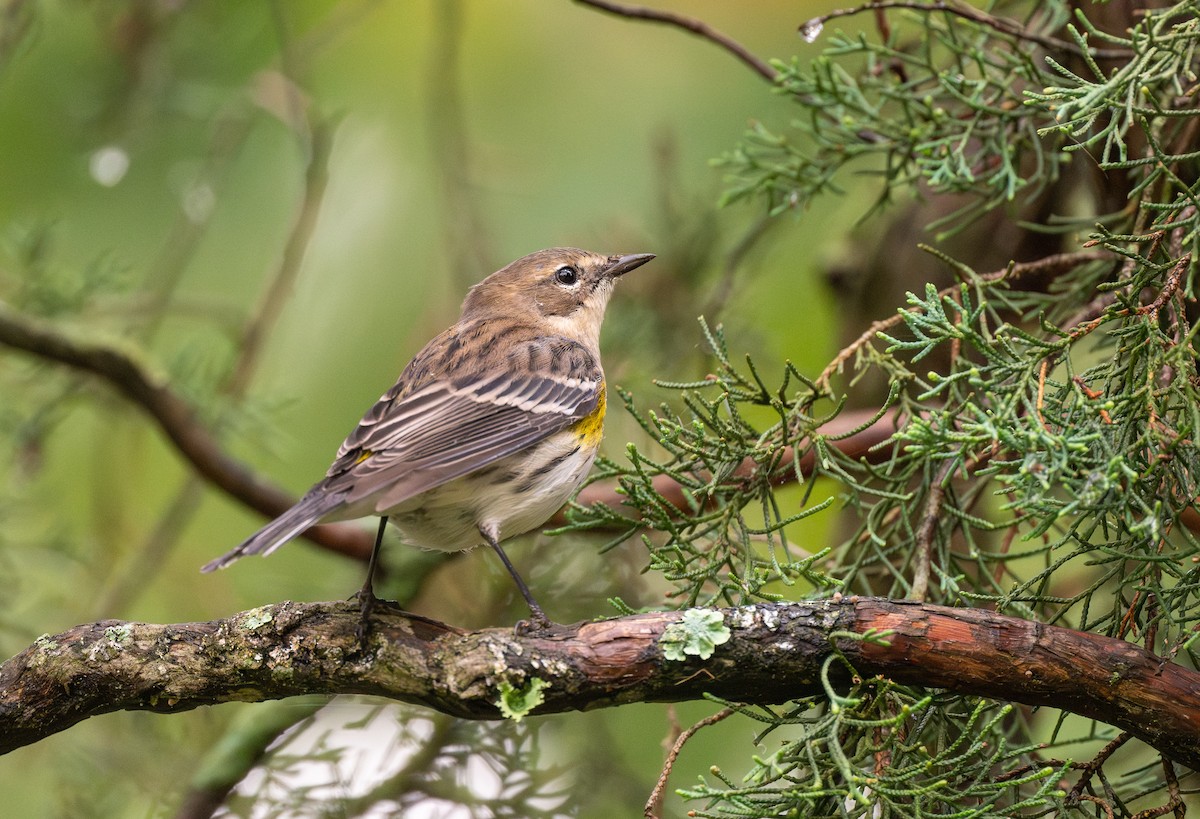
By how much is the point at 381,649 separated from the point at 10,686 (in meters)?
0.78

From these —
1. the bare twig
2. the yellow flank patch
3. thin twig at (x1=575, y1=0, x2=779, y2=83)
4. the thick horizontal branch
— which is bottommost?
the thick horizontal branch

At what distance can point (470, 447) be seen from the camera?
3299 millimetres

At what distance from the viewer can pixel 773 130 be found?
18.0 feet

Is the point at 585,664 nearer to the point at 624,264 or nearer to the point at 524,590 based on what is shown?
the point at 524,590

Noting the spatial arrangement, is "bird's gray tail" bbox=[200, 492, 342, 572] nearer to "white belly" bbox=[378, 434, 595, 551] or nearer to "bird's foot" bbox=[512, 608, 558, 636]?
"white belly" bbox=[378, 434, 595, 551]

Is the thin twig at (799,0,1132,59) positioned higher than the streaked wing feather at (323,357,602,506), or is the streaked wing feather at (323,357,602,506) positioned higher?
the thin twig at (799,0,1132,59)

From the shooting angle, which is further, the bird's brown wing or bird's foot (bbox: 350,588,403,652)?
the bird's brown wing

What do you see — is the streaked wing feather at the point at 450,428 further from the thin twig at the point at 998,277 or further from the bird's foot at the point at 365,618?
the thin twig at the point at 998,277

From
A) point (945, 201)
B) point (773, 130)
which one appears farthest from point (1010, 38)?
point (773, 130)

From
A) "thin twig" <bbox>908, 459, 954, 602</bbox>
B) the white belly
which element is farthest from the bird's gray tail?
"thin twig" <bbox>908, 459, 954, 602</bbox>

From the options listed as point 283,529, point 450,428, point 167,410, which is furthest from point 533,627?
point 167,410

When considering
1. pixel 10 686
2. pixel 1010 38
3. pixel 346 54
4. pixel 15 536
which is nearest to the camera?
pixel 10 686

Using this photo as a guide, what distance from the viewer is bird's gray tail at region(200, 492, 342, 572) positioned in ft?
8.86

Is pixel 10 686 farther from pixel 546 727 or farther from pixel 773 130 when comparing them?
pixel 773 130
